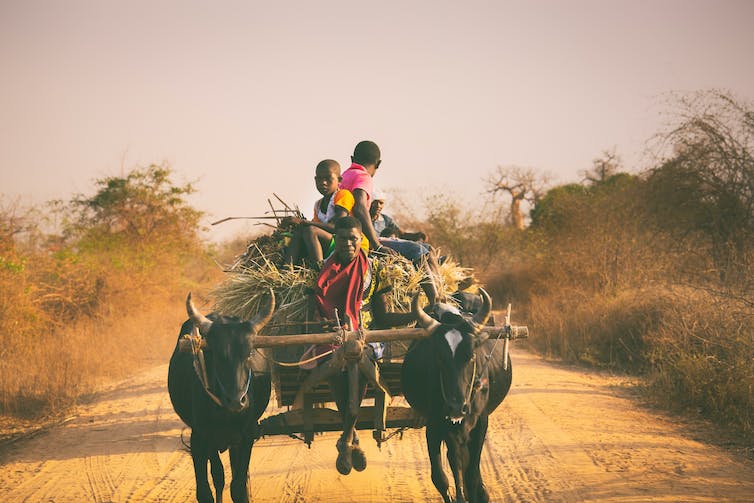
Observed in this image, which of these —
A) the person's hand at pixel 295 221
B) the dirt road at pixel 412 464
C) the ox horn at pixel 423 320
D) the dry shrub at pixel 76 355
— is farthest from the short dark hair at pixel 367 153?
the dry shrub at pixel 76 355

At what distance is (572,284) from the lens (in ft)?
56.5

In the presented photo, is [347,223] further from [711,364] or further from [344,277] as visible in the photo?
[711,364]

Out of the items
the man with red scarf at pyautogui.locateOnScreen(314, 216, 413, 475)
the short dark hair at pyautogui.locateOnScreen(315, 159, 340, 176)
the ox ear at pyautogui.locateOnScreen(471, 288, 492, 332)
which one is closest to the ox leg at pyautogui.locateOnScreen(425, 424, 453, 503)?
the man with red scarf at pyautogui.locateOnScreen(314, 216, 413, 475)

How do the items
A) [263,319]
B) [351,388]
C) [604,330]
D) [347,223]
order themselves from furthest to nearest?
1. [604,330]
2. [347,223]
3. [351,388]
4. [263,319]

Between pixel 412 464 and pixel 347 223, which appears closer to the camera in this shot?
pixel 347 223

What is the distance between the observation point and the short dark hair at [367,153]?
6.48 m

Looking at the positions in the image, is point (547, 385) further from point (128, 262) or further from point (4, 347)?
point (128, 262)

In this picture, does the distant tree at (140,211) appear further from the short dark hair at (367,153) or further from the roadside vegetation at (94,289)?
the short dark hair at (367,153)

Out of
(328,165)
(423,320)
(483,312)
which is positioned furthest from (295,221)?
(483,312)

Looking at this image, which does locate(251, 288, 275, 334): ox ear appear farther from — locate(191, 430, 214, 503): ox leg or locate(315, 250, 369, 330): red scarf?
locate(191, 430, 214, 503): ox leg

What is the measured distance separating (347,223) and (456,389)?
1570mm

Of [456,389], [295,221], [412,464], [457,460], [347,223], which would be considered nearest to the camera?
[456,389]

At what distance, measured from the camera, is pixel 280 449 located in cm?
Answer: 729

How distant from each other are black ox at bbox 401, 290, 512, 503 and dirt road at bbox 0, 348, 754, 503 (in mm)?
772
